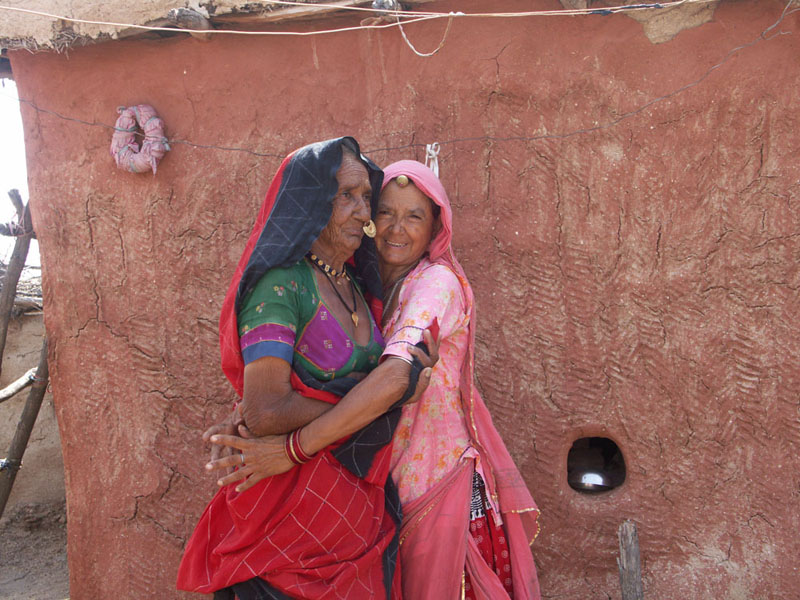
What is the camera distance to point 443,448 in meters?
2.29

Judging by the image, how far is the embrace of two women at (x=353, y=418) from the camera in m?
1.96

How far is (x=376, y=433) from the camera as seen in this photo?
2086 mm

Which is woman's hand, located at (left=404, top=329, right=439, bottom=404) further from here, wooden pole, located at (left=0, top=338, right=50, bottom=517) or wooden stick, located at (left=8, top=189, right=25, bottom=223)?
wooden stick, located at (left=8, top=189, right=25, bottom=223)

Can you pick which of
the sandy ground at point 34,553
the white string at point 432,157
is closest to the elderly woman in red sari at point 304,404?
the white string at point 432,157

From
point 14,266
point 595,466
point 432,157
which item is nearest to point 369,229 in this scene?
point 432,157

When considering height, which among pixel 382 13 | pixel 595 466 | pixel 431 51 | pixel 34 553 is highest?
pixel 382 13

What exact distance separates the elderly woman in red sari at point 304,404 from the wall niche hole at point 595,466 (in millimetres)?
1473

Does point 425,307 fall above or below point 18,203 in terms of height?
below

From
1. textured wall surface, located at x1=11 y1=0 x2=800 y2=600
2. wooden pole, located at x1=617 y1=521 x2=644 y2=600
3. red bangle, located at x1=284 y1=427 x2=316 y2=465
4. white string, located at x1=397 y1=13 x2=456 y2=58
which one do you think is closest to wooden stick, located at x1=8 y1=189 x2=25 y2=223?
textured wall surface, located at x1=11 y1=0 x2=800 y2=600

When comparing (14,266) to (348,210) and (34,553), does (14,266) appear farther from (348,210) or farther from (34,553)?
(348,210)

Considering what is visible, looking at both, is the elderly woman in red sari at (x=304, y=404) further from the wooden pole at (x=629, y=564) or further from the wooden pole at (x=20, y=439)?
the wooden pole at (x=20, y=439)

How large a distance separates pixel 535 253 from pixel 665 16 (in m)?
1.17

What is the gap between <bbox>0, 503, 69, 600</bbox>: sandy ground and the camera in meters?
4.98

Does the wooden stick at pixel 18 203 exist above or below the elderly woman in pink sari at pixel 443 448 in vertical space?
above
